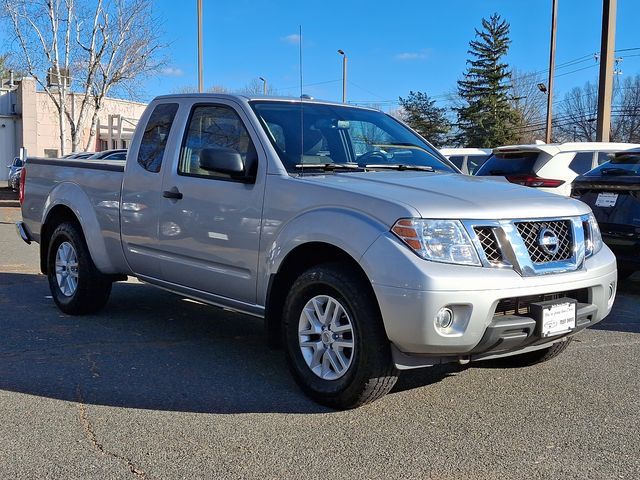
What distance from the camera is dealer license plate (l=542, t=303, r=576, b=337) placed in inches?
155

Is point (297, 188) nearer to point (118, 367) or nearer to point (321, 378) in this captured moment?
point (321, 378)

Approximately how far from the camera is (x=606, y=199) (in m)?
7.55

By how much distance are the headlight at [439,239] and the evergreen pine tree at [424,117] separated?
38.8 meters

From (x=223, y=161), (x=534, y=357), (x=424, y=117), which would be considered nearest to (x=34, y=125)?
(x=424, y=117)

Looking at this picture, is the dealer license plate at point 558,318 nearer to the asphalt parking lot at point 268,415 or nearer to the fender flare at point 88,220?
the asphalt parking lot at point 268,415

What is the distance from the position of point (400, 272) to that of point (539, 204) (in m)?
1.04

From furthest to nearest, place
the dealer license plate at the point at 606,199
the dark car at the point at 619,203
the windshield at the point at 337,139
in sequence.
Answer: the dealer license plate at the point at 606,199
the dark car at the point at 619,203
the windshield at the point at 337,139

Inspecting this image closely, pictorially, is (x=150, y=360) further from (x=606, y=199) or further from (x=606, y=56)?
(x=606, y=56)

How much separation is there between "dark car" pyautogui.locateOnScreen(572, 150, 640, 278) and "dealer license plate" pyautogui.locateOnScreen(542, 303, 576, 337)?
3.57 meters

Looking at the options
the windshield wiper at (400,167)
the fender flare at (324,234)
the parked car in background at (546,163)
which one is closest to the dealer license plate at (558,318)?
the fender flare at (324,234)

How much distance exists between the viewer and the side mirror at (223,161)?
461 centimetres

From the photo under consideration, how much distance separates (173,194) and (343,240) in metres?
1.80

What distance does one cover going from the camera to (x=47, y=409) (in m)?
4.15

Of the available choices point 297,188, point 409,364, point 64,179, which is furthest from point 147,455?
point 64,179
